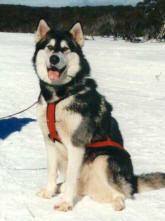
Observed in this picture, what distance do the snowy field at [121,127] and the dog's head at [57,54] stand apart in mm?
1252

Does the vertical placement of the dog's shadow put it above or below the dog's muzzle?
below

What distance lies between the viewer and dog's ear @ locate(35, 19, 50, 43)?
3.66m

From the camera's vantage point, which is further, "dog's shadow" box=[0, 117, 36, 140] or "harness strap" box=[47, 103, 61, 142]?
"dog's shadow" box=[0, 117, 36, 140]

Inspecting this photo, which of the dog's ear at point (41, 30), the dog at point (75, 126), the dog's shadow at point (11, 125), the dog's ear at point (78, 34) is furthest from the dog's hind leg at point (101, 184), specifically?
the dog's shadow at point (11, 125)

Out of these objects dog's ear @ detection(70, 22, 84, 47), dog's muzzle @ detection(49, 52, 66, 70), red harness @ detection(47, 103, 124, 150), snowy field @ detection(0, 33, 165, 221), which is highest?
dog's ear @ detection(70, 22, 84, 47)

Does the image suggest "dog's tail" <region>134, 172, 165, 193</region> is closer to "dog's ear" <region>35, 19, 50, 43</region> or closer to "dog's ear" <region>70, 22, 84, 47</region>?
"dog's ear" <region>70, 22, 84, 47</region>

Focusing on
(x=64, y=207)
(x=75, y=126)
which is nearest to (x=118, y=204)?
(x=64, y=207)

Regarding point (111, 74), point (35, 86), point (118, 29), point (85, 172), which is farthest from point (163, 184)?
→ point (118, 29)

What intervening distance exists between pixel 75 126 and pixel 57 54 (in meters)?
0.69

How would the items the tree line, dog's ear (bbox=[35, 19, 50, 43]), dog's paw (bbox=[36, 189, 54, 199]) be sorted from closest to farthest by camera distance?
dog's ear (bbox=[35, 19, 50, 43])
dog's paw (bbox=[36, 189, 54, 199])
the tree line

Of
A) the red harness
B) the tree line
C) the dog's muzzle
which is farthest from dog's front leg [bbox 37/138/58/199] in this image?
the tree line

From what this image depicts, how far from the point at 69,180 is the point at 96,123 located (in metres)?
0.60

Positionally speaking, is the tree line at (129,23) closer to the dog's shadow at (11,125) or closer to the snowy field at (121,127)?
the snowy field at (121,127)

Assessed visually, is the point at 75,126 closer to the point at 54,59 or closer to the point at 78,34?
the point at 54,59
